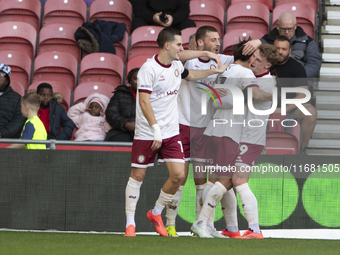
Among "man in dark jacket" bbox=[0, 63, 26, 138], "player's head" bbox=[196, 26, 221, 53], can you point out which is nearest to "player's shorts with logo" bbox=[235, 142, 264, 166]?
"player's head" bbox=[196, 26, 221, 53]

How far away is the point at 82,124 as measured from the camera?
7.20m

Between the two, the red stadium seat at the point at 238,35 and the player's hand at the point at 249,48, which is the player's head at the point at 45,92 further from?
the player's hand at the point at 249,48

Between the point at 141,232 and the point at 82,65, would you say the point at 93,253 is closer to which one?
the point at 141,232

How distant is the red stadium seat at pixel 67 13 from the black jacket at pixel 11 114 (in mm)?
2393

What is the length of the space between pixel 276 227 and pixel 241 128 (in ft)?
4.84

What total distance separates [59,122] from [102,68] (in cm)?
138

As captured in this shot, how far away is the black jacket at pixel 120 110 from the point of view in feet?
22.7

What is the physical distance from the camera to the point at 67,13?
366 inches

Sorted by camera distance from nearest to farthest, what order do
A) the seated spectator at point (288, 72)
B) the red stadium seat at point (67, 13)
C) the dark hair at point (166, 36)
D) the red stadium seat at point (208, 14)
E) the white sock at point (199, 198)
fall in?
1. the dark hair at point (166, 36)
2. the white sock at point (199, 198)
3. the seated spectator at point (288, 72)
4. the red stadium seat at point (208, 14)
5. the red stadium seat at point (67, 13)

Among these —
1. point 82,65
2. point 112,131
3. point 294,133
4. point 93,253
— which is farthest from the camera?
point 82,65

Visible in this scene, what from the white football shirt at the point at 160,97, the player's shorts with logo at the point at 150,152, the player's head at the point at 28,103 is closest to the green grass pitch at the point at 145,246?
the player's shorts with logo at the point at 150,152

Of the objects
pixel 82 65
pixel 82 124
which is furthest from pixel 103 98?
pixel 82 65

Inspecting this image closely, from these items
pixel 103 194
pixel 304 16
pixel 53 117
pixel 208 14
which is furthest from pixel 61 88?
pixel 304 16

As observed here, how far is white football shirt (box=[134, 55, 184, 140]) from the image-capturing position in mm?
4965
